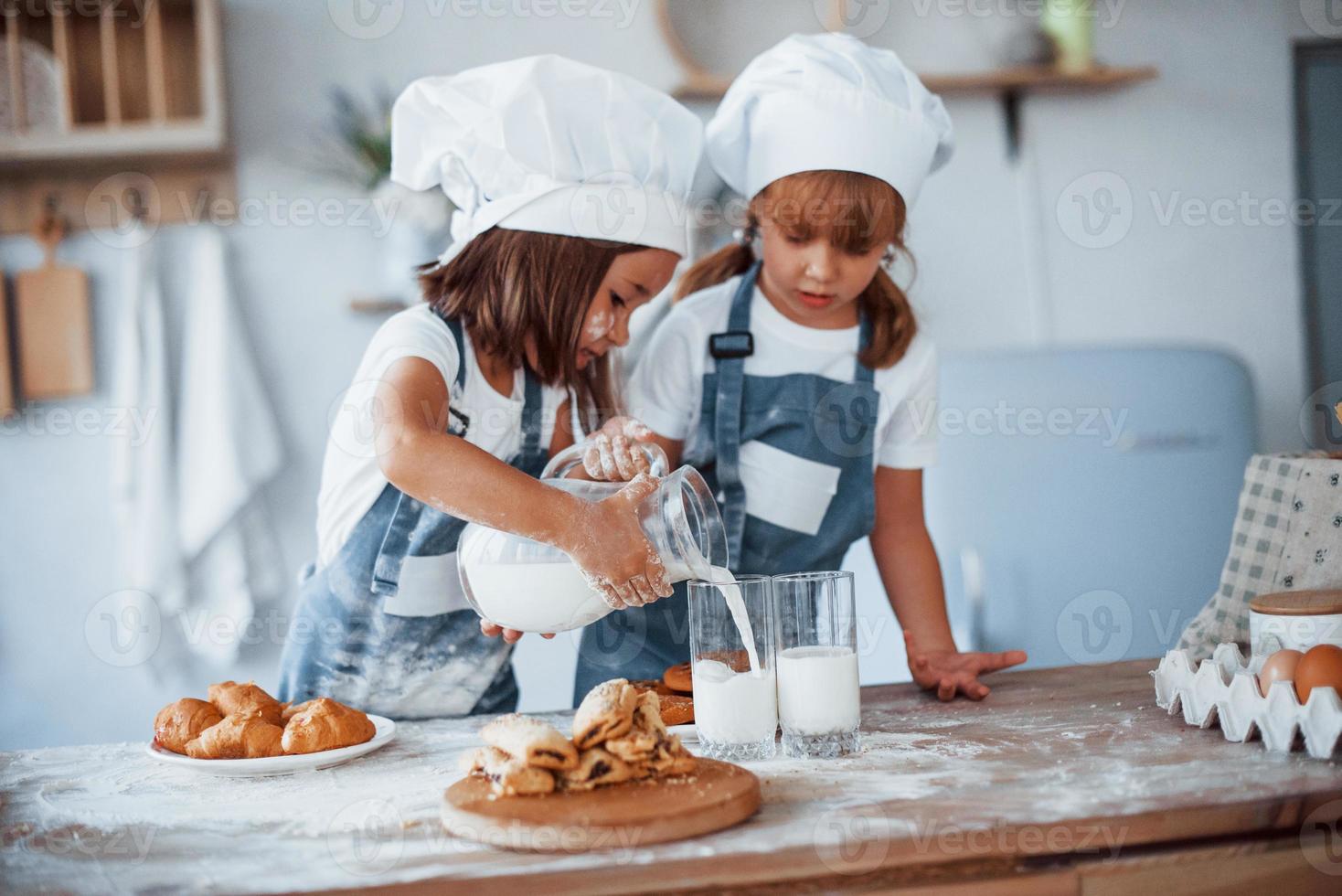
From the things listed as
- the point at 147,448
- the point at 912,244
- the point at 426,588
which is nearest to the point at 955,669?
the point at 426,588

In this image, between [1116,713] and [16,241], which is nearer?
[1116,713]

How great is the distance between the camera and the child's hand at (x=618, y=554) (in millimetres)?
880

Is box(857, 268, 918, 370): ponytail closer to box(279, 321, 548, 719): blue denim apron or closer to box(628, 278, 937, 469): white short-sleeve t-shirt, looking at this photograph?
box(628, 278, 937, 469): white short-sleeve t-shirt

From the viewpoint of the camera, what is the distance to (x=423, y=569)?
1161 mm

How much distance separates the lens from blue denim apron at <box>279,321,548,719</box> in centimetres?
116

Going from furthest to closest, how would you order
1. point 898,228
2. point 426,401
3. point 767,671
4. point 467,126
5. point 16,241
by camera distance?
point 16,241 < point 898,228 < point 467,126 < point 426,401 < point 767,671

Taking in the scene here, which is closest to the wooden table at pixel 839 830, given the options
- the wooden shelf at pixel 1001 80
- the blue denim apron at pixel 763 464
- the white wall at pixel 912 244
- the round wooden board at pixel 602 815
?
the round wooden board at pixel 602 815

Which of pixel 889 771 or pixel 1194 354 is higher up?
pixel 1194 354

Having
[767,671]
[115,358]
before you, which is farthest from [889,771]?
[115,358]

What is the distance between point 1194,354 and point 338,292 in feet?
4.75

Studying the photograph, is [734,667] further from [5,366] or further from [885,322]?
[5,366]

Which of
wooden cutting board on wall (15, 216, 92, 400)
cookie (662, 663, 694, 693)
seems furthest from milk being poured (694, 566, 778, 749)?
wooden cutting board on wall (15, 216, 92, 400)

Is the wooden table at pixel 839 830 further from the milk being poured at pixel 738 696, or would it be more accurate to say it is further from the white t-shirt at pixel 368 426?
the white t-shirt at pixel 368 426

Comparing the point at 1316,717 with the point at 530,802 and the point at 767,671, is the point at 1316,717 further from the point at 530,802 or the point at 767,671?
the point at 530,802
